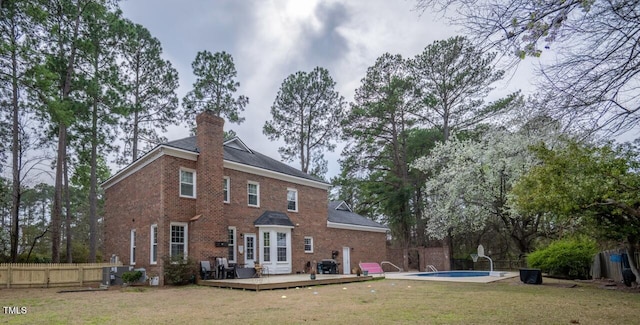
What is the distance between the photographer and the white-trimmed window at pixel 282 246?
796 inches

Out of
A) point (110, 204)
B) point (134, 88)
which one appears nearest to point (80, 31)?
point (134, 88)

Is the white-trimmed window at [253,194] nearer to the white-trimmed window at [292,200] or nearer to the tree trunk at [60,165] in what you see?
the white-trimmed window at [292,200]

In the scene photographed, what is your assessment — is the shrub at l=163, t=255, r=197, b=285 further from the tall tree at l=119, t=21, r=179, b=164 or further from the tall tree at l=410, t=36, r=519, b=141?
the tall tree at l=410, t=36, r=519, b=141

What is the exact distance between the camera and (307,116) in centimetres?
3406

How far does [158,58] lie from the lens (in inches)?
1027

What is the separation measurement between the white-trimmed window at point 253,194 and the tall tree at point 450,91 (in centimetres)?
1416

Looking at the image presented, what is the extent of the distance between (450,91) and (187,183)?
19.1 metres

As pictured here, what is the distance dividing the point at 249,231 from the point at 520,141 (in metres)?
14.7

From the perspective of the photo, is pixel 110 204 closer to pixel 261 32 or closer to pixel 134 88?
pixel 134 88

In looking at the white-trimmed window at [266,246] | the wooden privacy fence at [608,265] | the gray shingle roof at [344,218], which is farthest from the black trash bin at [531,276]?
the gray shingle roof at [344,218]

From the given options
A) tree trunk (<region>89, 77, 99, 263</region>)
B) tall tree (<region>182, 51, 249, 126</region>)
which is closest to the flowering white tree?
tall tree (<region>182, 51, 249, 126</region>)

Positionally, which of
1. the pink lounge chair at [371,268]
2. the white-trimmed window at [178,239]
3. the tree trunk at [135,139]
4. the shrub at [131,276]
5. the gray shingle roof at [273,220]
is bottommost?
the pink lounge chair at [371,268]

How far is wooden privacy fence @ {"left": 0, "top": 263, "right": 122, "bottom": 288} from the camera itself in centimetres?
1491

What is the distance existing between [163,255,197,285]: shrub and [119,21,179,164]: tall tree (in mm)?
12230
